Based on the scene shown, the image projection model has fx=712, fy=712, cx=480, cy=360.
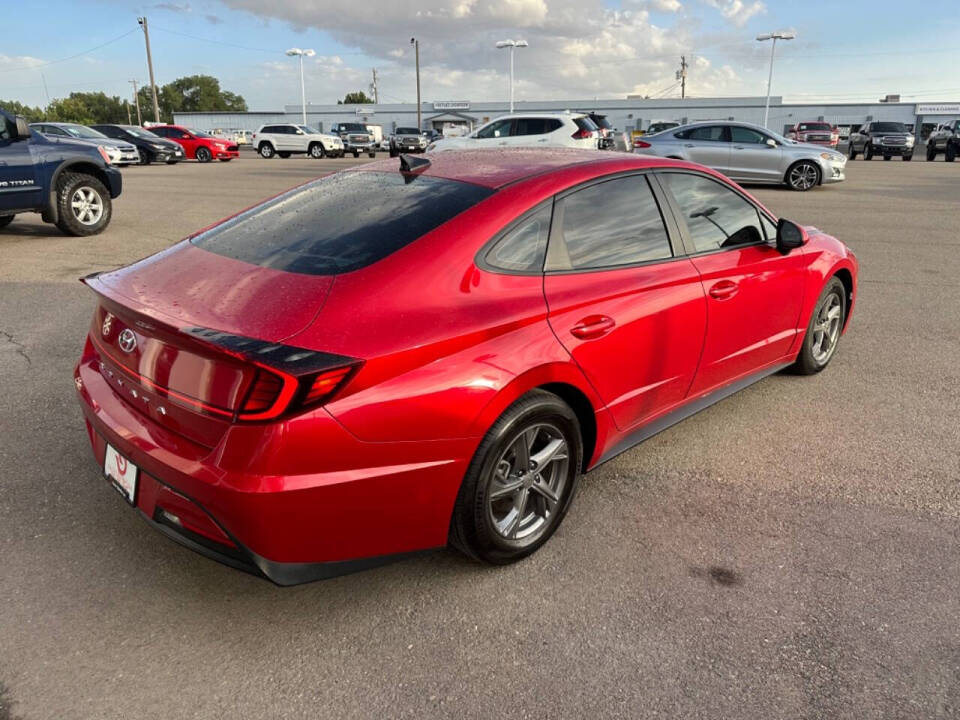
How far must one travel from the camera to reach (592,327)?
2.81 m

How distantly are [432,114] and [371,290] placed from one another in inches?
3394

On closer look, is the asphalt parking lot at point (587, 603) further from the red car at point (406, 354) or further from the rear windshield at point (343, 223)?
the rear windshield at point (343, 223)

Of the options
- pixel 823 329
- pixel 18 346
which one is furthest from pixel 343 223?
pixel 18 346

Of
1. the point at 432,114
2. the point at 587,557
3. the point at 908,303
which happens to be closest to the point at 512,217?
the point at 587,557

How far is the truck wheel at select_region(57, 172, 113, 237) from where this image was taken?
9.48m

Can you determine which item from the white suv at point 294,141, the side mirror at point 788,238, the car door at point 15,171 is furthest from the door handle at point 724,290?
the white suv at point 294,141

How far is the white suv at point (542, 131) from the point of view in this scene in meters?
18.5

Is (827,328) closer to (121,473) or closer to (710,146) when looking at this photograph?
(121,473)

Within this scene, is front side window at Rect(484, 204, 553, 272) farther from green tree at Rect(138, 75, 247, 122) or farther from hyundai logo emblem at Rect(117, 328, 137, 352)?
green tree at Rect(138, 75, 247, 122)

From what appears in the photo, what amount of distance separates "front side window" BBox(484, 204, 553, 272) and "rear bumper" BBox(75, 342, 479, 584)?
689 millimetres

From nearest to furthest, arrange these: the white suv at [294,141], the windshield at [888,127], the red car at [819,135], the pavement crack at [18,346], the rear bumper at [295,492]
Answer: the rear bumper at [295,492] < the pavement crack at [18,346] < the red car at [819,135] < the windshield at [888,127] < the white suv at [294,141]

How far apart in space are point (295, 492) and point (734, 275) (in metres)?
2.48

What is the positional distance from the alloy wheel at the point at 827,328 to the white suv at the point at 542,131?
556 inches

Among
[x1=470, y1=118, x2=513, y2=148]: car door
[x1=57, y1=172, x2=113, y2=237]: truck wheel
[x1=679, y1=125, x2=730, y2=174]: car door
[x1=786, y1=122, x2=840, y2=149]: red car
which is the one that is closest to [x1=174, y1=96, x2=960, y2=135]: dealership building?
[x1=786, y1=122, x2=840, y2=149]: red car
